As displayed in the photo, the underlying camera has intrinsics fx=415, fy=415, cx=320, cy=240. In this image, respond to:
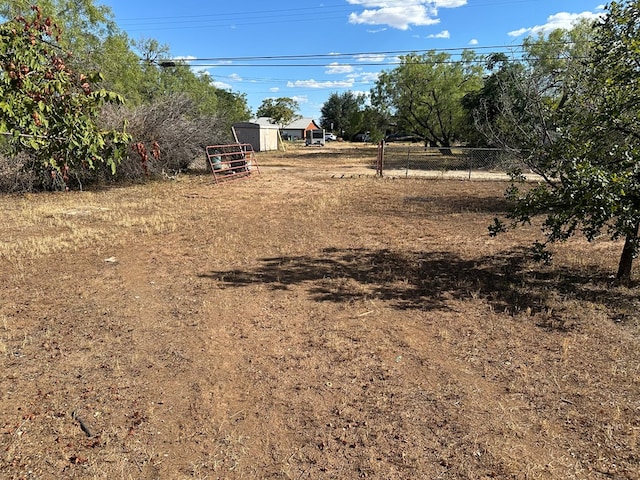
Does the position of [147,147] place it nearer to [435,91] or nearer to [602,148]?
[602,148]

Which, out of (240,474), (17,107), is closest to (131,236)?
(17,107)

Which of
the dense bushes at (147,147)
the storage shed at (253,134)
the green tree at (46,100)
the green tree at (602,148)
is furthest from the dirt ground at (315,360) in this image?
the storage shed at (253,134)

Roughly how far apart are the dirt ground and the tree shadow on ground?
0.13 feet

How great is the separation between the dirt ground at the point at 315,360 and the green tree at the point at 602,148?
962 mm

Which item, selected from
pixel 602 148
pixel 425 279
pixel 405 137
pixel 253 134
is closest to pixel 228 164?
pixel 425 279

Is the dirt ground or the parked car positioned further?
the parked car

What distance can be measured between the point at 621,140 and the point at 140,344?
592 cm

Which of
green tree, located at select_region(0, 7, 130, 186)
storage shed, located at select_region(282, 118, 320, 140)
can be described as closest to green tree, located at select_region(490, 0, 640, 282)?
green tree, located at select_region(0, 7, 130, 186)

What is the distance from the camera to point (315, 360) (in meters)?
3.54

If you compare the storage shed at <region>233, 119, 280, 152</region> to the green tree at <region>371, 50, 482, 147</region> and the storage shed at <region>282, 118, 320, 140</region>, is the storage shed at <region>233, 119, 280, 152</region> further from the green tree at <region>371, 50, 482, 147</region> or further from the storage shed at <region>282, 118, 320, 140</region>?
the storage shed at <region>282, 118, 320, 140</region>

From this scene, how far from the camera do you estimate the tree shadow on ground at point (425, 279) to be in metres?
4.83

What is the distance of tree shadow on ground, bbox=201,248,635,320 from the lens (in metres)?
4.83

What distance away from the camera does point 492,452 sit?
2473 mm

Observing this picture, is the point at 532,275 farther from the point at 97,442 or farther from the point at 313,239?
the point at 97,442
